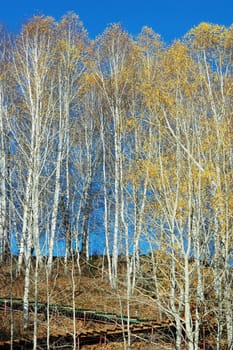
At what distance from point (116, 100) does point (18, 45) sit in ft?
13.3

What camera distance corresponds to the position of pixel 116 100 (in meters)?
15.6

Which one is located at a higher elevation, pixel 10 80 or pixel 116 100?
pixel 10 80

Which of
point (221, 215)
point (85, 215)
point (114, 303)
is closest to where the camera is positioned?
point (221, 215)

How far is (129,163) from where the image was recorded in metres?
11.6

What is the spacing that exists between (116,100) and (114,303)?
6.92 meters

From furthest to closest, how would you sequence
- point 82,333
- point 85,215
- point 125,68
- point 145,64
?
1. point 85,215
2. point 125,68
3. point 145,64
4. point 82,333

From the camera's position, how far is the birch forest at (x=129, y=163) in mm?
8047

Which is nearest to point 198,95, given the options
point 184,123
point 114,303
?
point 184,123

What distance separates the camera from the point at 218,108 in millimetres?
11078

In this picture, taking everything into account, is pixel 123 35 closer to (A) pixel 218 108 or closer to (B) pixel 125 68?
(B) pixel 125 68

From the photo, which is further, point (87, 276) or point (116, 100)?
point (87, 276)

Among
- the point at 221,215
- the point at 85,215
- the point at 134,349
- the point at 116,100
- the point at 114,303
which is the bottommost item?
the point at 134,349

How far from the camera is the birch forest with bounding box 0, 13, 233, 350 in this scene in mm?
8047

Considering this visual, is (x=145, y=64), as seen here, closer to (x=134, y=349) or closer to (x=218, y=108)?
(x=218, y=108)
